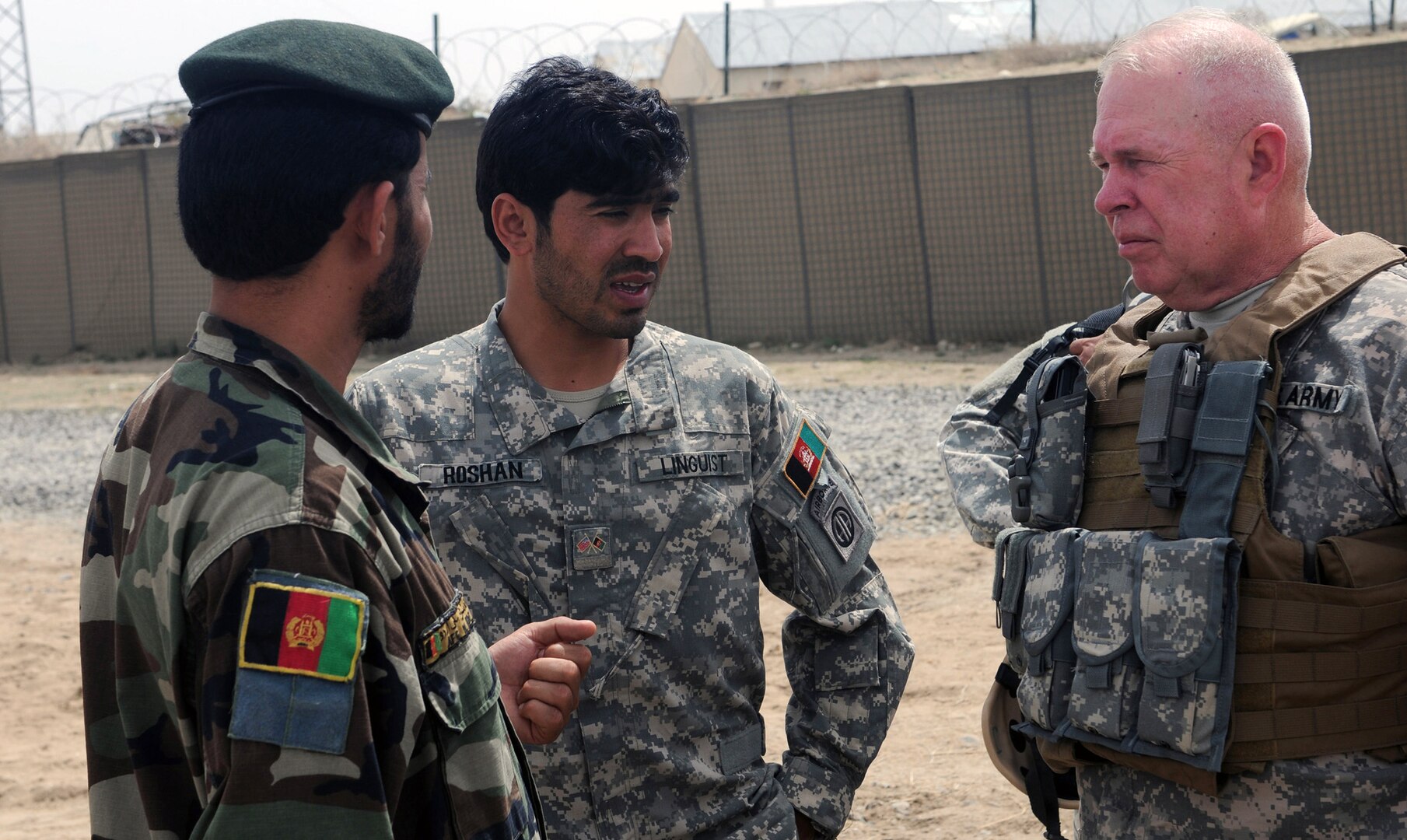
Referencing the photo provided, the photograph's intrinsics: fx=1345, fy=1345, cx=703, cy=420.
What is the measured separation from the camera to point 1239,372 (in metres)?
2.02

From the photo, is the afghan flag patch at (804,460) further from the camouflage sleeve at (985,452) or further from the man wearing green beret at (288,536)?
the man wearing green beret at (288,536)

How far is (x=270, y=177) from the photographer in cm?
143

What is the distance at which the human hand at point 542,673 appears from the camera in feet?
5.94

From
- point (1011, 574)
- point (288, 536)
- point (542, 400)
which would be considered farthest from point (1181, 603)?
point (288, 536)

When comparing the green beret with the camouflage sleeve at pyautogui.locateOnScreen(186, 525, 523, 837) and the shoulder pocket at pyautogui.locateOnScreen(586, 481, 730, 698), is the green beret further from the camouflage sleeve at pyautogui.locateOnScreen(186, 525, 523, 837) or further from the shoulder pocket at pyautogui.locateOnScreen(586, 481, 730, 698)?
the shoulder pocket at pyautogui.locateOnScreen(586, 481, 730, 698)

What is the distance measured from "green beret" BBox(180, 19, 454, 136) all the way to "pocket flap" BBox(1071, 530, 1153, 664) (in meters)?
1.26

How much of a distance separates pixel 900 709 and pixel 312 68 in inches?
158

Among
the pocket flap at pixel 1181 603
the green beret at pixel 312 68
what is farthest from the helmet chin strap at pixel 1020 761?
the green beret at pixel 312 68

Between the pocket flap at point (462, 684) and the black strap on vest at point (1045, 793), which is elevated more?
the pocket flap at point (462, 684)

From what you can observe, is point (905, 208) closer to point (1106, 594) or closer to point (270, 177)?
point (1106, 594)

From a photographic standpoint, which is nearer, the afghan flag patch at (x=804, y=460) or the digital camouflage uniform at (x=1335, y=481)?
the digital camouflage uniform at (x=1335, y=481)

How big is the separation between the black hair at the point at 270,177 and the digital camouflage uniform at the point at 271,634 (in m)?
0.09

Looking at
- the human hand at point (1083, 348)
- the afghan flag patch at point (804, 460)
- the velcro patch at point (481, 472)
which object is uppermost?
the human hand at point (1083, 348)

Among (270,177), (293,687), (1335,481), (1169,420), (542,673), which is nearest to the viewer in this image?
(293,687)
